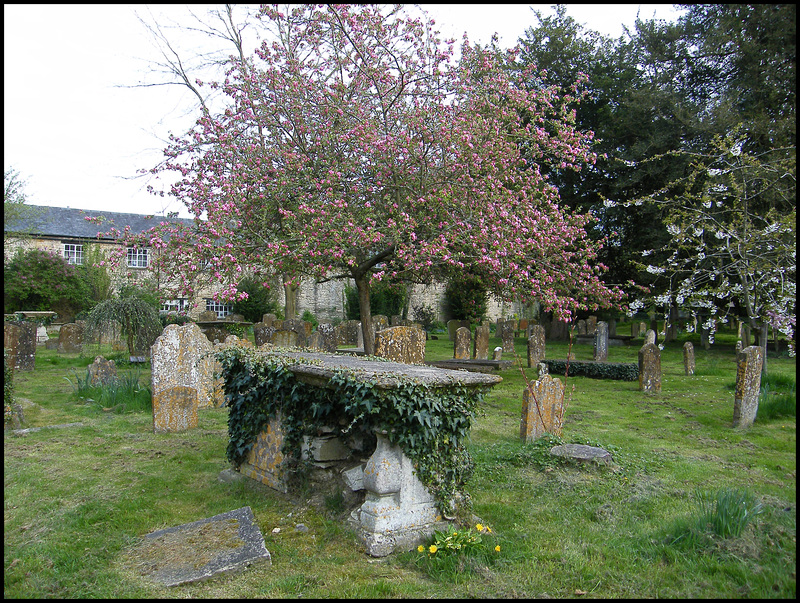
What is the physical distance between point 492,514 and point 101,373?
8169 mm

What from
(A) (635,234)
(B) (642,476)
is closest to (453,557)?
(B) (642,476)

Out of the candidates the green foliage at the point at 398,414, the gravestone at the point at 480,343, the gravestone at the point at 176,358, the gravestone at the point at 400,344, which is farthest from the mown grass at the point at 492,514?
the gravestone at the point at 480,343

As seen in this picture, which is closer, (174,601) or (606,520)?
(174,601)

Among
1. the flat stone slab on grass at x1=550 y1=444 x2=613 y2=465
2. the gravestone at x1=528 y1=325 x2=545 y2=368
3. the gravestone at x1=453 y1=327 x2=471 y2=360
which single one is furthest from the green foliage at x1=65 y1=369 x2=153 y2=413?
the gravestone at x1=528 y1=325 x2=545 y2=368

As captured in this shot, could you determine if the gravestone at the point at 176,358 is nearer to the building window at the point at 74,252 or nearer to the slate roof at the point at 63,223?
the slate roof at the point at 63,223

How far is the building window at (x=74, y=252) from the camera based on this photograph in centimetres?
2764

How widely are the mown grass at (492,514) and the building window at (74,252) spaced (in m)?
22.4

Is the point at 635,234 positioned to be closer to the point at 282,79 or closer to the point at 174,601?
the point at 282,79

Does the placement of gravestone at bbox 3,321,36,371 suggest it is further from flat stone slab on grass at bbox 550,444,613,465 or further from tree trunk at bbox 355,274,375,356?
flat stone slab on grass at bbox 550,444,613,465

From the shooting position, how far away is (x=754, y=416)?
779 cm

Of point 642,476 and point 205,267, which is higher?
point 205,267

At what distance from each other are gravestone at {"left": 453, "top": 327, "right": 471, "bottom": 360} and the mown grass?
653 cm

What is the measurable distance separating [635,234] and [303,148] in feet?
46.1

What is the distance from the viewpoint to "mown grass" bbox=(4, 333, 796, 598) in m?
3.34
